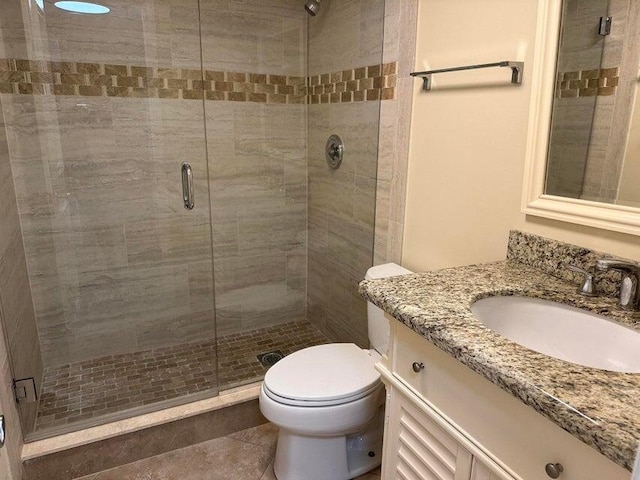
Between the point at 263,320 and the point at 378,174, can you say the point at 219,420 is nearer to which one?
the point at 263,320

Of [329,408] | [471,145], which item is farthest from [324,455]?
[471,145]

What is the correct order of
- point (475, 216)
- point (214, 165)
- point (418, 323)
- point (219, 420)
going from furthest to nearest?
point (214, 165) → point (219, 420) → point (475, 216) → point (418, 323)

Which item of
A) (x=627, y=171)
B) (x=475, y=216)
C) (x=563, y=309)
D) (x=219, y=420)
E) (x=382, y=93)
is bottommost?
(x=219, y=420)

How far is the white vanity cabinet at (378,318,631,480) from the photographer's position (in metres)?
0.80

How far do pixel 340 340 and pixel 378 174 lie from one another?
1.05 m

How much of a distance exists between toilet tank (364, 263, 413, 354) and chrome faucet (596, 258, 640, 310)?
2.74 ft

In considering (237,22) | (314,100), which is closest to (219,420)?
(314,100)

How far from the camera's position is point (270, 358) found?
2545 millimetres

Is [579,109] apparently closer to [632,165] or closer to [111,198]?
[632,165]

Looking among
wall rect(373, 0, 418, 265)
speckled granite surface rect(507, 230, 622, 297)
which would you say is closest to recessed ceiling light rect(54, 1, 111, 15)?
wall rect(373, 0, 418, 265)

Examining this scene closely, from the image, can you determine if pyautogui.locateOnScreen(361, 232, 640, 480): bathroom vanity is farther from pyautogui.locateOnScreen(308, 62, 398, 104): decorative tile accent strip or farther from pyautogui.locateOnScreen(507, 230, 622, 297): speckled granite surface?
pyautogui.locateOnScreen(308, 62, 398, 104): decorative tile accent strip

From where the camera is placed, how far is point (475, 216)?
1.65 metres

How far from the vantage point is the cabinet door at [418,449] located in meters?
1.05

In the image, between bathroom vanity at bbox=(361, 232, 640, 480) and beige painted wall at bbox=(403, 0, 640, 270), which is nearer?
bathroom vanity at bbox=(361, 232, 640, 480)
